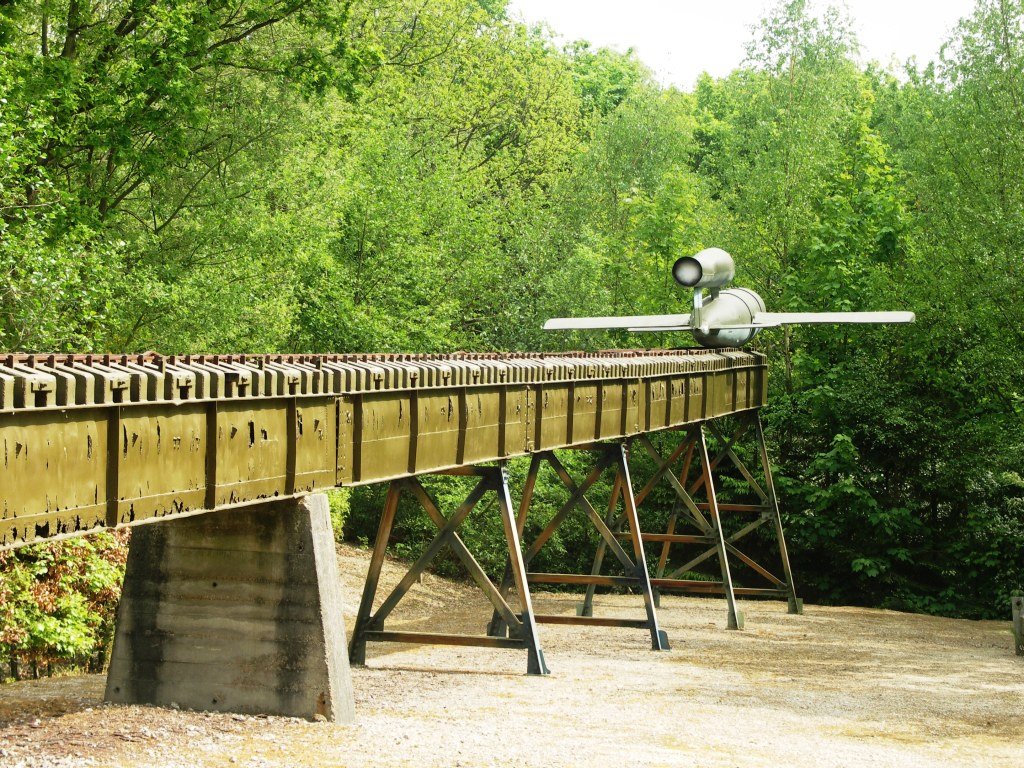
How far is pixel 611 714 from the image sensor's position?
11.8 m

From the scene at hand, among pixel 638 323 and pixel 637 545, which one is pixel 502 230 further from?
pixel 637 545

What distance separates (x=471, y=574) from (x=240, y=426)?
5.45 m

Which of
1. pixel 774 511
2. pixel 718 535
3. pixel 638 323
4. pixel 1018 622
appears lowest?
pixel 1018 622

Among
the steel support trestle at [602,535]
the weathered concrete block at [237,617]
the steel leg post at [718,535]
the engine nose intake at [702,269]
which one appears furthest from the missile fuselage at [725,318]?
the weathered concrete block at [237,617]

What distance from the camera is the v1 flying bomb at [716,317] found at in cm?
2084

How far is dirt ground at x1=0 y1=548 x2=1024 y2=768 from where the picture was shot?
9.03 meters

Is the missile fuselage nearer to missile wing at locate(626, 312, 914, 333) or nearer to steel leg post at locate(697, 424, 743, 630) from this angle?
missile wing at locate(626, 312, 914, 333)

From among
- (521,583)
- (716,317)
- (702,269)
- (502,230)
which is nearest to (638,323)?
(716,317)

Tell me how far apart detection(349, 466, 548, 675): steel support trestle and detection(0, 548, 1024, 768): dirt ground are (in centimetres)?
39

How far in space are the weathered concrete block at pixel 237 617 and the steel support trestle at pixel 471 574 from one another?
3.38 m

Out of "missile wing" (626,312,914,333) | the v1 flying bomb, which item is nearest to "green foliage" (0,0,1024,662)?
"missile wing" (626,312,914,333)

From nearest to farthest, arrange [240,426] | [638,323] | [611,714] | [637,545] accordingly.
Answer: [240,426], [611,714], [637,545], [638,323]

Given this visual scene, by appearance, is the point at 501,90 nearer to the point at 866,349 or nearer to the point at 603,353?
the point at 866,349

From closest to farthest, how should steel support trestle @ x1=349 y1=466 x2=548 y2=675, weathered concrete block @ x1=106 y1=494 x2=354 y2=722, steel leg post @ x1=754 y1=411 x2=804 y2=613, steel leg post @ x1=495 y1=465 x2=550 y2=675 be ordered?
weathered concrete block @ x1=106 y1=494 x2=354 y2=722 → steel support trestle @ x1=349 y1=466 x2=548 y2=675 → steel leg post @ x1=495 y1=465 x2=550 y2=675 → steel leg post @ x1=754 y1=411 x2=804 y2=613
